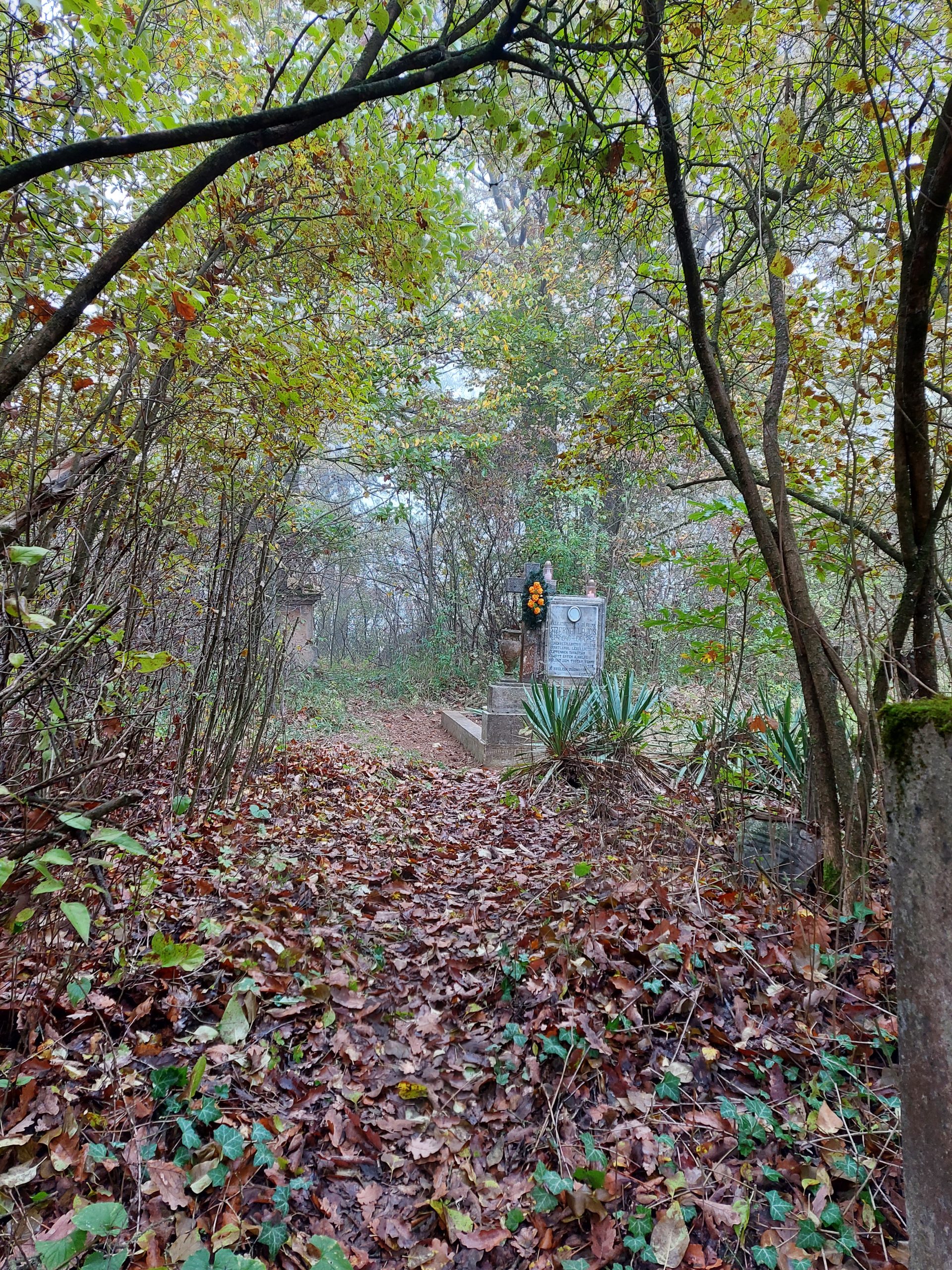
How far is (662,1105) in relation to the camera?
6.42 ft

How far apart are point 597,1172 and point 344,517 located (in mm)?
11263

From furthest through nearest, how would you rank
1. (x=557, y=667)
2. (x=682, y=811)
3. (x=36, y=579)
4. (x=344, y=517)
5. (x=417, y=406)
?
1. (x=344, y=517)
2. (x=417, y=406)
3. (x=557, y=667)
4. (x=682, y=811)
5. (x=36, y=579)

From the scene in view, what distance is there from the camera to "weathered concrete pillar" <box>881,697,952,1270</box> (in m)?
1.06

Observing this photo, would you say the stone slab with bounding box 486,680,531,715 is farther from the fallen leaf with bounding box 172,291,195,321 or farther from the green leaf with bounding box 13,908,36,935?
the green leaf with bounding box 13,908,36,935

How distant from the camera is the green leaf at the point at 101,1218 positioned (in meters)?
1.41

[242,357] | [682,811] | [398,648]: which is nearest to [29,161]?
[242,357]

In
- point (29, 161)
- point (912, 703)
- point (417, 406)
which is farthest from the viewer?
point (417, 406)

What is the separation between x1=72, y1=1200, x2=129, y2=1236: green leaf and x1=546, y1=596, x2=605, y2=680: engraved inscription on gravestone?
318 inches

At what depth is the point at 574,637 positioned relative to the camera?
30.8 ft

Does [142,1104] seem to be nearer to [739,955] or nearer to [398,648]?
[739,955]

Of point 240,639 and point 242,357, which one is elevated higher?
point 242,357

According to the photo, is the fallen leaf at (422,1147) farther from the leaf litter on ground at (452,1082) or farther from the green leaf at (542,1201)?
the green leaf at (542,1201)

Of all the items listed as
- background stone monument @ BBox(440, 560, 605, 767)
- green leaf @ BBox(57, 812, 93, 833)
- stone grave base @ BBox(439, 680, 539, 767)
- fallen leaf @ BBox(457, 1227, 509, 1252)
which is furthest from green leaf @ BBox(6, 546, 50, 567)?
background stone monument @ BBox(440, 560, 605, 767)

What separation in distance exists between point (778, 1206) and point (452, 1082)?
1.09 metres
